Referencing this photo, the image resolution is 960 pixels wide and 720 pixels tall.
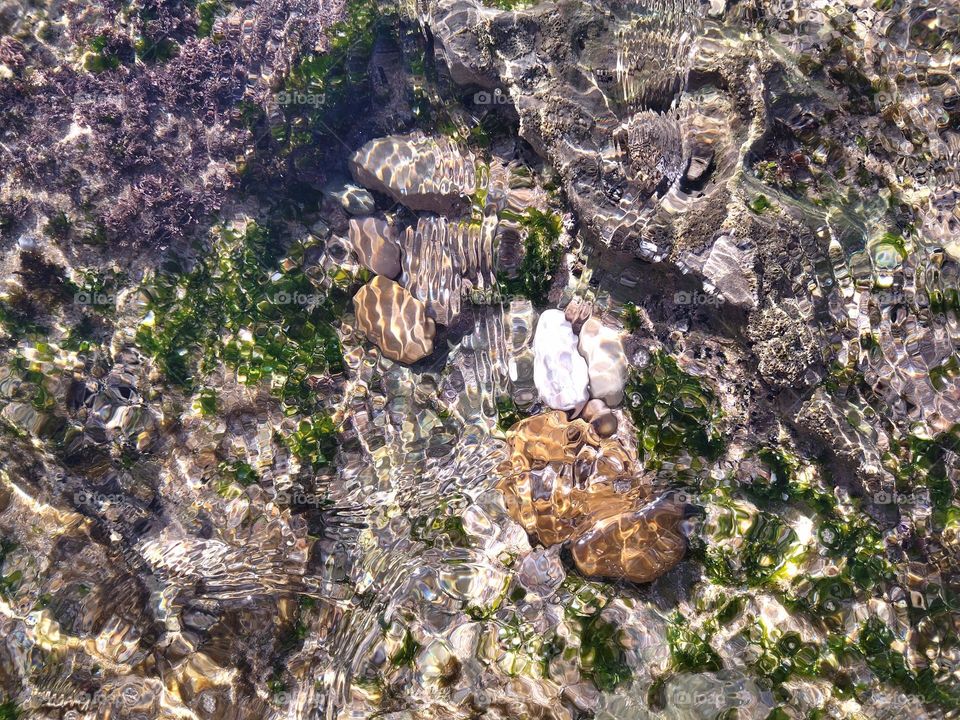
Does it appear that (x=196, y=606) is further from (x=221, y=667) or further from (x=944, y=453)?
(x=944, y=453)

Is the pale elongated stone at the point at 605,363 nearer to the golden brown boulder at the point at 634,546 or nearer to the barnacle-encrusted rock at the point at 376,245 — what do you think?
the golden brown boulder at the point at 634,546

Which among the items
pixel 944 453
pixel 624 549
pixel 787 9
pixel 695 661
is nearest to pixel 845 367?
pixel 944 453

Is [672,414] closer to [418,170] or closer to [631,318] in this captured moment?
[631,318]

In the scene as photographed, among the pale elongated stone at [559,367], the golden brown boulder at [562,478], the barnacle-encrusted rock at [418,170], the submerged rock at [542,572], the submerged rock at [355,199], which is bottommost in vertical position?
the submerged rock at [542,572]

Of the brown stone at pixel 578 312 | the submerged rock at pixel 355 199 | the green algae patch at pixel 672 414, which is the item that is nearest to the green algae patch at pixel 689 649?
the green algae patch at pixel 672 414

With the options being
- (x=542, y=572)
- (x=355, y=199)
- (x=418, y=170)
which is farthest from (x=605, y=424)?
(x=355, y=199)

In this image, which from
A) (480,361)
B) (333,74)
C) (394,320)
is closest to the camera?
(480,361)
